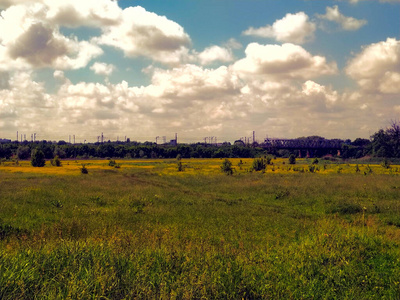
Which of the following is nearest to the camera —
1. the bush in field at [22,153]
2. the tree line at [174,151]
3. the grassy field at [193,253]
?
the grassy field at [193,253]

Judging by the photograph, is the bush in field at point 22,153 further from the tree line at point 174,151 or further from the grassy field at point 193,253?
the grassy field at point 193,253

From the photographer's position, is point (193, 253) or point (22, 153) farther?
point (22, 153)

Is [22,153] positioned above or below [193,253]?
above

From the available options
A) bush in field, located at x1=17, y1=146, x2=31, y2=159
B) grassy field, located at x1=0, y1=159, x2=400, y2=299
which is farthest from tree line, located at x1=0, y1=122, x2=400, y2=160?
grassy field, located at x1=0, y1=159, x2=400, y2=299

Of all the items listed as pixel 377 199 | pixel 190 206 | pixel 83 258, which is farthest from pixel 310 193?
pixel 83 258

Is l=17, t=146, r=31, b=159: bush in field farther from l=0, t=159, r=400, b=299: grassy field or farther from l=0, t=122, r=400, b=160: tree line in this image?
l=0, t=159, r=400, b=299: grassy field

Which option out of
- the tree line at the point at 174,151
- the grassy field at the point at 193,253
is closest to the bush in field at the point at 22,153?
the tree line at the point at 174,151

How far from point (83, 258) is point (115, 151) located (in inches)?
4600

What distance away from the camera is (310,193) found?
2438cm

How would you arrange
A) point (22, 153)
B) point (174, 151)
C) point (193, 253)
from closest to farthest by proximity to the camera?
point (193, 253) → point (22, 153) → point (174, 151)

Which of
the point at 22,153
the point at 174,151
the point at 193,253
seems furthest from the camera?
the point at 174,151

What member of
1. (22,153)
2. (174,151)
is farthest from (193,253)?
(174,151)

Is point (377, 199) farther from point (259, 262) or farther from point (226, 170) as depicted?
point (226, 170)

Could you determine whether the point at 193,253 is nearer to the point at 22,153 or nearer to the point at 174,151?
the point at 22,153
